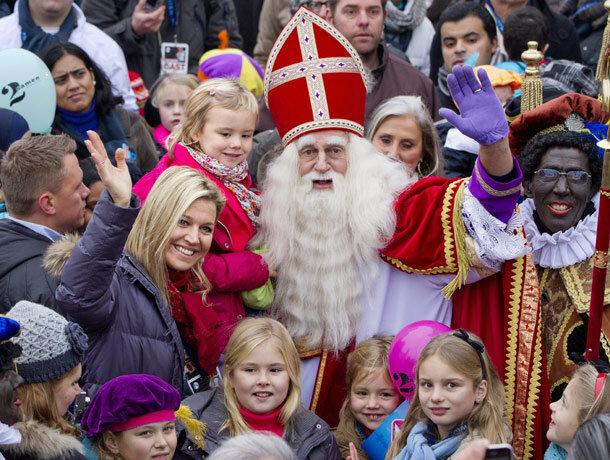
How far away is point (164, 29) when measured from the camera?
8.61m

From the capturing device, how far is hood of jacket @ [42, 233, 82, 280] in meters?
4.29

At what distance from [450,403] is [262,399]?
84 cm

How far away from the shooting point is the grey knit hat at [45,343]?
12.4 feet

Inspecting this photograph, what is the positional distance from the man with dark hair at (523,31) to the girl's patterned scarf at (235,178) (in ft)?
10.1

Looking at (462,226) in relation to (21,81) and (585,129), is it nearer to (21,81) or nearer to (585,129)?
(585,129)

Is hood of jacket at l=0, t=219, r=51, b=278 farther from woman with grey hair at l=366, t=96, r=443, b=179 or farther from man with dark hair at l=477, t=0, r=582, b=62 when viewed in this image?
man with dark hair at l=477, t=0, r=582, b=62

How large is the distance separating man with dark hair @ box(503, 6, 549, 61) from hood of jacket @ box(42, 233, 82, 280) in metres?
4.33

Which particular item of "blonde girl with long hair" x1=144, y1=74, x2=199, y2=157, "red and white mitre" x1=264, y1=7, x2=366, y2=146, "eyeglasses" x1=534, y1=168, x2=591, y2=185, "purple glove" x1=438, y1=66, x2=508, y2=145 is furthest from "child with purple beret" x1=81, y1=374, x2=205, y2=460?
"blonde girl with long hair" x1=144, y1=74, x2=199, y2=157

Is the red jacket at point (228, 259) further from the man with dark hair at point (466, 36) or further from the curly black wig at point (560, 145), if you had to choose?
the man with dark hair at point (466, 36)

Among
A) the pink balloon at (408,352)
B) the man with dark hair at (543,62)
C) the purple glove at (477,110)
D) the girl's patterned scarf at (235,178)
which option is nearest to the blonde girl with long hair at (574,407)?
the pink balloon at (408,352)

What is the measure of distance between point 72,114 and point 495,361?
3143 millimetres

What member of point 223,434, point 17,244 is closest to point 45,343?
point 17,244

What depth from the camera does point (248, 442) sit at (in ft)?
10.7

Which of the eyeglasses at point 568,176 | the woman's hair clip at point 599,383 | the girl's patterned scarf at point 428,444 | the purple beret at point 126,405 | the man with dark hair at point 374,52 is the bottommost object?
the girl's patterned scarf at point 428,444
